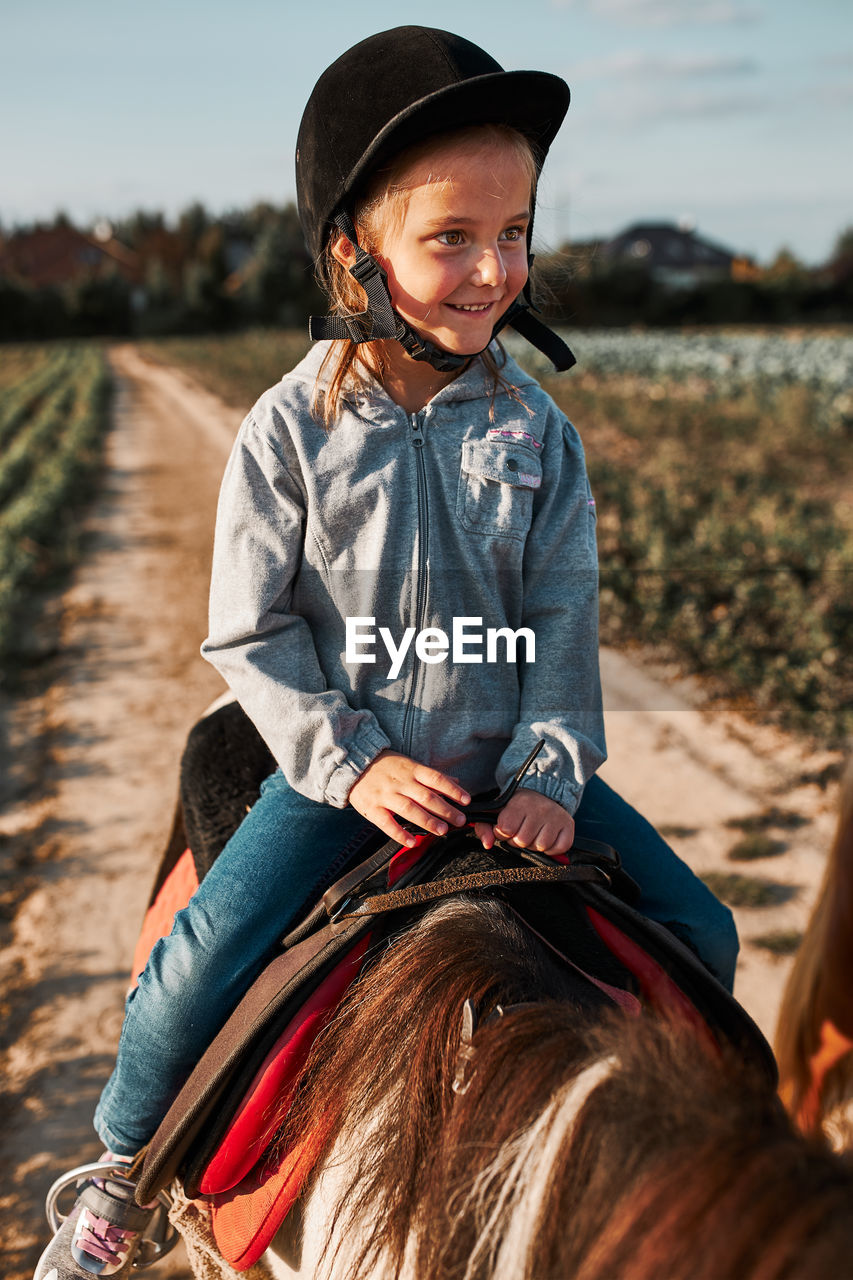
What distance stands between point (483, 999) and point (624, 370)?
20210mm

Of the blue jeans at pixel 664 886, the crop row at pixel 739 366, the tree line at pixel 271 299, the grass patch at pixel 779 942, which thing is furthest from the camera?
the tree line at pixel 271 299

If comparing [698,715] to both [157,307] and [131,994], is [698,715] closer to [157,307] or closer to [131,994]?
[131,994]

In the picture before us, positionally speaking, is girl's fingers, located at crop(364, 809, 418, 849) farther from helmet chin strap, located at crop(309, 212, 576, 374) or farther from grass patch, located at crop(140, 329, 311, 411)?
grass patch, located at crop(140, 329, 311, 411)

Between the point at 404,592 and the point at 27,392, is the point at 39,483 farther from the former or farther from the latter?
the point at 27,392

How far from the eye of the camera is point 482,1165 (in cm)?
92

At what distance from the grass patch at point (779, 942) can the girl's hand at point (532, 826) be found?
6.67 ft

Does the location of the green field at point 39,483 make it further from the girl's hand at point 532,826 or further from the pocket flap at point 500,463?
the girl's hand at point 532,826

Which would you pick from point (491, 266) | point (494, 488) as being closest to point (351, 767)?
point (494, 488)

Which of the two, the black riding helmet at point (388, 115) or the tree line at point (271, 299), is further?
the tree line at point (271, 299)

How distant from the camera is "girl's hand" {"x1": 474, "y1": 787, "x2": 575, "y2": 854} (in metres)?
1.39

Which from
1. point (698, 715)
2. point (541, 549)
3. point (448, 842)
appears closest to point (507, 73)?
point (541, 549)

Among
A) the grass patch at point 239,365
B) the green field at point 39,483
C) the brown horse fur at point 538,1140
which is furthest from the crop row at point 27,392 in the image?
the brown horse fur at point 538,1140

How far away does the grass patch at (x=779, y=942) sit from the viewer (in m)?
3.11

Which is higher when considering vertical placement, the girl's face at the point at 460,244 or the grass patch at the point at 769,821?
the girl's face at the point at 460,244
